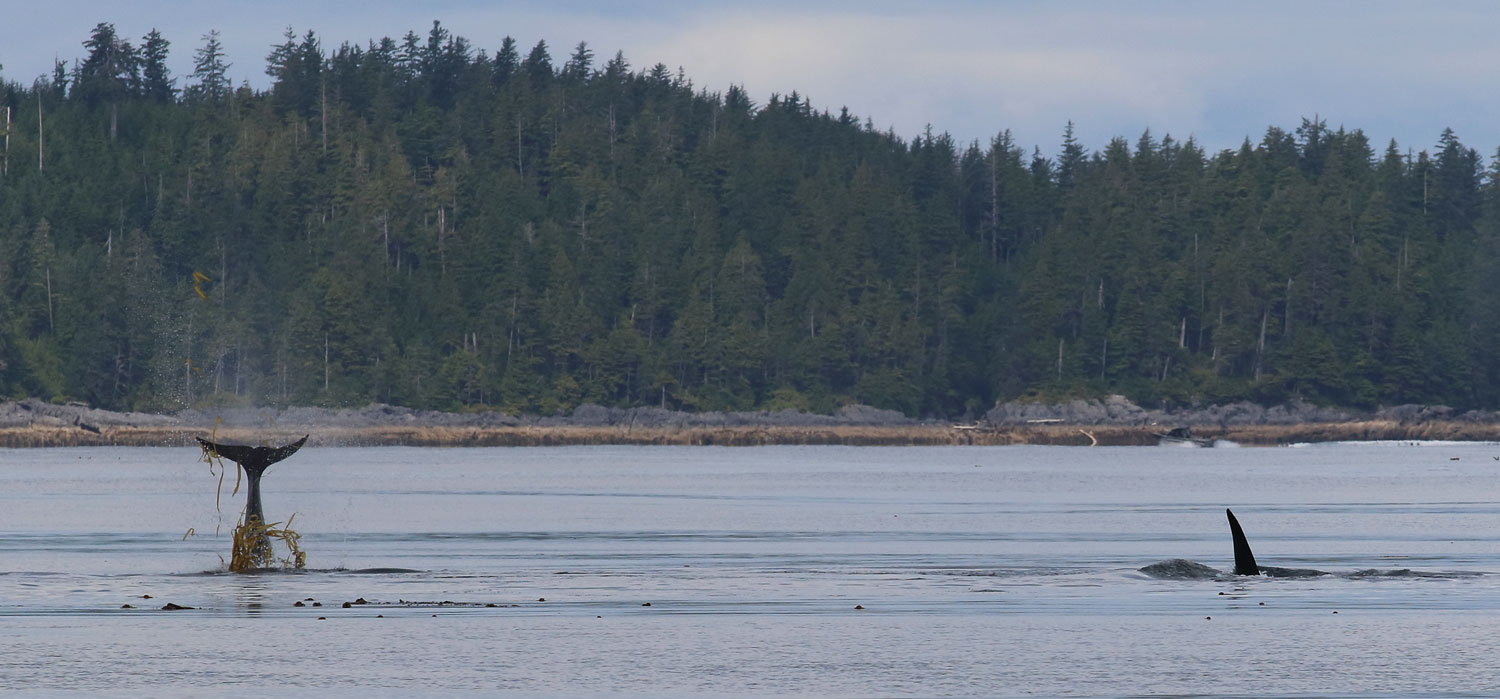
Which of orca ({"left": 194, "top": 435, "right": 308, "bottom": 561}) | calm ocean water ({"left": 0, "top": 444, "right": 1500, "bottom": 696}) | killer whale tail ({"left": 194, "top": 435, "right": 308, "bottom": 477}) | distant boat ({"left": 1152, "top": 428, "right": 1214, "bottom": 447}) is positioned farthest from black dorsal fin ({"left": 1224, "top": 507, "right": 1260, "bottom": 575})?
distant boat ({"left": 1152, "top": 428, "right": 1214, "bottom": 447})

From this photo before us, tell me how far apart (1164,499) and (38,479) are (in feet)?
188

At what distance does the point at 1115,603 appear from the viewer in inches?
1246

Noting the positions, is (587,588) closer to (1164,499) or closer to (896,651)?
(896,651)

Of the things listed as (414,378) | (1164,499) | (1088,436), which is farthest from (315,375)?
(1164,499)

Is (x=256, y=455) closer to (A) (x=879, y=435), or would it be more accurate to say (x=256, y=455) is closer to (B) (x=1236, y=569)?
(B) (x=1236, y=569)

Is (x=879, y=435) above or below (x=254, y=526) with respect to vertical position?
below

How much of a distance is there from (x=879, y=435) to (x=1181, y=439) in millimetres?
32318

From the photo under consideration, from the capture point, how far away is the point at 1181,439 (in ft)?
607

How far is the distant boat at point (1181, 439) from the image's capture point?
7207 inches

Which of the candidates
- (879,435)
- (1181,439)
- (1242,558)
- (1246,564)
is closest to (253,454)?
(1242,558)

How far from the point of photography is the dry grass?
18250 centimetres

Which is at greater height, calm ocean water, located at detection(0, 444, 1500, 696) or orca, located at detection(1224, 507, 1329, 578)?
orca, located at detection(1224, 507, 1329, 578)

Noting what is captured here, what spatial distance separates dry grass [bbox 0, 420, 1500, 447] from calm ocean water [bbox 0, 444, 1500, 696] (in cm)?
10826

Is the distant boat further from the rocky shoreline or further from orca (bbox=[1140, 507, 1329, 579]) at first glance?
orca (bbox=[1140, 507, 1329, 579])
